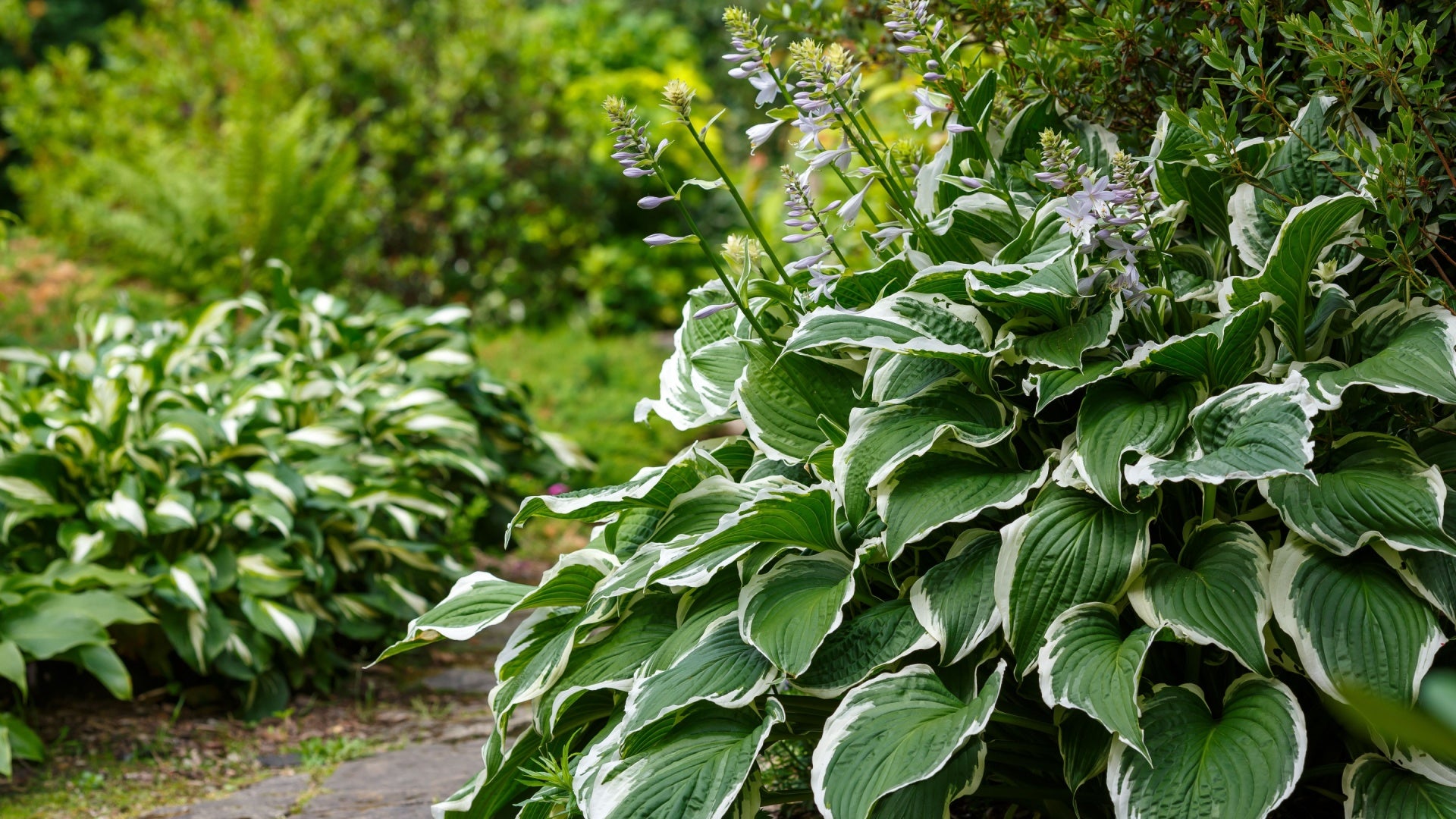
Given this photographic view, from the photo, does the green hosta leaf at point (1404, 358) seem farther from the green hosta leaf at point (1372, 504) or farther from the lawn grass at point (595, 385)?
the lawn grass at point (595, 385)

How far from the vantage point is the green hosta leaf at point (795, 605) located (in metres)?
1.70

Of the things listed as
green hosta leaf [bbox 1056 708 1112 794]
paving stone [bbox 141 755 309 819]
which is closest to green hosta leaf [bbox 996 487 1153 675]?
green hosta leaf [bbox 1056 708 1112 794]

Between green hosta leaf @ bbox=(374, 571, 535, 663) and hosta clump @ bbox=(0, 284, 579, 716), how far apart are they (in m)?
1.22

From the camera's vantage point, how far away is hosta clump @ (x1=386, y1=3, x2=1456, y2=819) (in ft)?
5.12

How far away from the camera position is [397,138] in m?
8.10

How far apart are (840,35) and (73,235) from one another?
6539 millimetres

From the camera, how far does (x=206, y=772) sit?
9.89ft

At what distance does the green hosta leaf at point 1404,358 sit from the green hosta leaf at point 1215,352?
0.10 m

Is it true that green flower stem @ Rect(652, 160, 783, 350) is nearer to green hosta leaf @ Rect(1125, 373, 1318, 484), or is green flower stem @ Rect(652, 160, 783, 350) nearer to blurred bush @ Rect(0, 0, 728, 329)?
green hosta leaf @ Rect(1125, 373, 1318, 484)

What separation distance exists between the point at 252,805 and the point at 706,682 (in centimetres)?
147

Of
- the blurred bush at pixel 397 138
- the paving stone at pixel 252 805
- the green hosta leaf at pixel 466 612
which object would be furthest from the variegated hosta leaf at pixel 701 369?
the blurred bush at pixel 397 138

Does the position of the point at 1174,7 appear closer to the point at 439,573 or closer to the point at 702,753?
the point at 702,753

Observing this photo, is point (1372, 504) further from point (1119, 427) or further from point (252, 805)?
point (252, 805)

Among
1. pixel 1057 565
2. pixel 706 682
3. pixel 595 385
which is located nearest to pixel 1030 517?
pixel 1057 565
